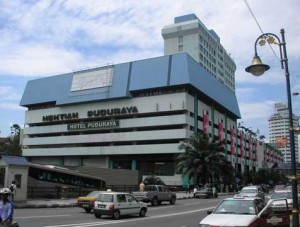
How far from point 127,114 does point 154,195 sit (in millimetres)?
51079

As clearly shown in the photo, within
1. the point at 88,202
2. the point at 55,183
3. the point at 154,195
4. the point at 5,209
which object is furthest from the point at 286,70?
the point at 55,183

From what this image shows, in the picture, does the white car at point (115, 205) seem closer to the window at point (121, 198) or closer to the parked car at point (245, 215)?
the window at point (121, 198)

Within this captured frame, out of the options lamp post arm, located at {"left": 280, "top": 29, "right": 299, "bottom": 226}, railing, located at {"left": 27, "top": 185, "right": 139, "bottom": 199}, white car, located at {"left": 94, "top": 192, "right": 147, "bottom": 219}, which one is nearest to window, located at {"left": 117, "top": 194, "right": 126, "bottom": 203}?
white car, located at {"left": 94, "top": 192, "right": 147, "bottom": 219}

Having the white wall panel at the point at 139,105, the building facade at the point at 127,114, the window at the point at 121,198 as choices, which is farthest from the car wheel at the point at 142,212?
the white wall panel at the point at 139,105

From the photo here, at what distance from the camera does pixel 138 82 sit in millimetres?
84750

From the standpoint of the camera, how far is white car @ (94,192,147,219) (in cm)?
2316

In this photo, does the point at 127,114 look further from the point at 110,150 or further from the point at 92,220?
the point at 92,220

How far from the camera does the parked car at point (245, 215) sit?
12142 millimetres

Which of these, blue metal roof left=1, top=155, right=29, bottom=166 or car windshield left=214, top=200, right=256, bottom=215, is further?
blue metal roof left=1, top=155, right=29, bottom=166

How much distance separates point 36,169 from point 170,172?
42.6 meters

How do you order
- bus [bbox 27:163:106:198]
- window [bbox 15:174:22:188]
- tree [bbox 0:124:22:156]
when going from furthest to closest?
tree [bbox 0:124:22:156], bus [bbox 27:163:106:198], window [bbox 15:174:22:188]

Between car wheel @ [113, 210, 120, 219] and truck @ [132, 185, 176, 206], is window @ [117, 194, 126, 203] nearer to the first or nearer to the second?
Answer: car wheel @ [113, 210, 120, 219]

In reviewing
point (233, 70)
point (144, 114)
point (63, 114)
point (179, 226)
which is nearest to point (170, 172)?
point (144, 114)

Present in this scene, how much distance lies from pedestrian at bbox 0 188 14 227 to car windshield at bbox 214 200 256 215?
22.0 feet
